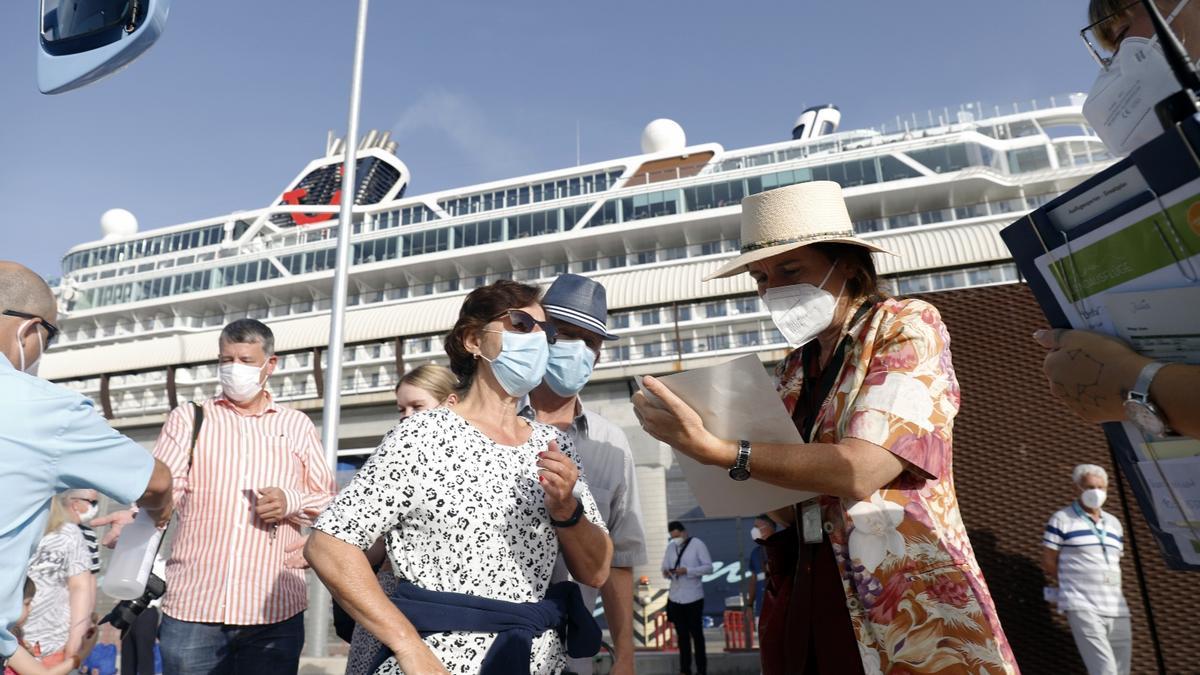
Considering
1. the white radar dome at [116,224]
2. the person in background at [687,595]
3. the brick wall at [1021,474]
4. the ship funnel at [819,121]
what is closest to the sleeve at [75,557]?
the brick wall at [1021,474]

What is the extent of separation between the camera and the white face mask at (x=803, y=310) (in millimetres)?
1955

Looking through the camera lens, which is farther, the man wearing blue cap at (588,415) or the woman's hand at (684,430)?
the man wearing blue cap at (588,415)

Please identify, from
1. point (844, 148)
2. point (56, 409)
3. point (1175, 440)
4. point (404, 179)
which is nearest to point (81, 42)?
point (56, 409)

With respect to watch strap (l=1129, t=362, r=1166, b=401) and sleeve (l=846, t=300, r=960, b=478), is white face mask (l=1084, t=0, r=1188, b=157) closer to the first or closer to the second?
watch strap (l=1129, t=362, r=1166, b=401)

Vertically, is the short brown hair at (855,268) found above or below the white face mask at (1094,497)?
above

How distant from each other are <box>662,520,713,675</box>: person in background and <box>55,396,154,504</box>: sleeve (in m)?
6.31

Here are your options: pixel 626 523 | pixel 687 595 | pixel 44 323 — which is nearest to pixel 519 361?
pixel 626 523

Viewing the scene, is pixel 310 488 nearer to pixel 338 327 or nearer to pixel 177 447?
pixel 177 447

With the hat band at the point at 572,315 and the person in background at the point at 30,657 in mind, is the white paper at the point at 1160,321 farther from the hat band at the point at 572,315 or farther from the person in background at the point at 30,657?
the person in background at the point at 30,657

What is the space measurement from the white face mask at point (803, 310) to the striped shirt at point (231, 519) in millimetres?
2249

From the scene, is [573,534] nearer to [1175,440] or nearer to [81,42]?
[1175,440]

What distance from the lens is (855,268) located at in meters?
2.04

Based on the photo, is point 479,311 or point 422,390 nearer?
point 479,311

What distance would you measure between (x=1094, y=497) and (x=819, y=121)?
4579cm
